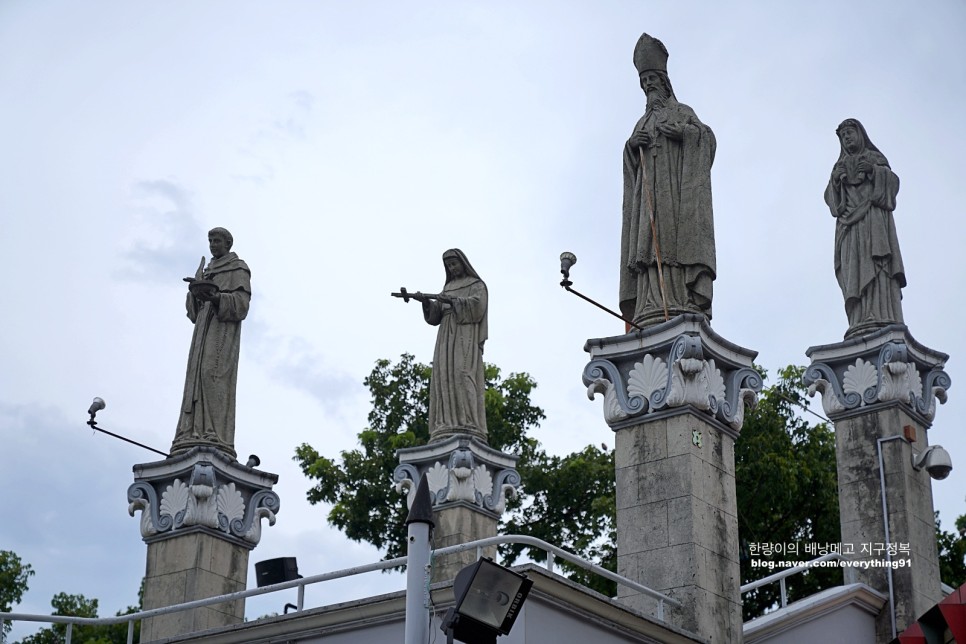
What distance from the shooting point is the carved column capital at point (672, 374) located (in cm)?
1543

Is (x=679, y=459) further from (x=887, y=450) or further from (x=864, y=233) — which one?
(x=864, y=233)

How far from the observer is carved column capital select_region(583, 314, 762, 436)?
15.4 m

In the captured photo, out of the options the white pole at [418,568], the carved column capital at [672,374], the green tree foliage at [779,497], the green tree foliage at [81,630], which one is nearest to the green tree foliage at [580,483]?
the green tree foliage at [779,497]

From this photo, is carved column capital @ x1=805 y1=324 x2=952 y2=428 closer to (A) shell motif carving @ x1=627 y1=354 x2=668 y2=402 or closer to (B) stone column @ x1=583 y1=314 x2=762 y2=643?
(B) stone column @ x1=583 y1=314 x2=762 y2=643

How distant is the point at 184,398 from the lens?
19734 millimetres

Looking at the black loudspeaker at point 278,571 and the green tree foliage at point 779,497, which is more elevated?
the green tree foliage at point 779,497

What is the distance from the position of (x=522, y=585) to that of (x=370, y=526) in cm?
2294

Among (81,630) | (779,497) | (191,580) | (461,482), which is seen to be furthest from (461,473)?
(81,630)

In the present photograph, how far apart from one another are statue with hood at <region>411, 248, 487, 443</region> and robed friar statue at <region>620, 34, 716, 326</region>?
98.7 inches

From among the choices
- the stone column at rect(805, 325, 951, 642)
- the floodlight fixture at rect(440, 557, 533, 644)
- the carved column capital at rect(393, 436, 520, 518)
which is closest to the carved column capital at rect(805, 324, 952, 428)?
the stone column at rect(805, 325, 951, 642)

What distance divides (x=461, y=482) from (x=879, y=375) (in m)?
5.73

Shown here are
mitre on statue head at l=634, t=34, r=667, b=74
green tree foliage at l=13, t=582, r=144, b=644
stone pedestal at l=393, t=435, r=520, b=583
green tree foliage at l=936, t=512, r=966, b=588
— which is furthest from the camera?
green tree foliage at l=13, t=582, r=144, b=644

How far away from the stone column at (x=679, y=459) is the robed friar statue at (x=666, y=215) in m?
0.64

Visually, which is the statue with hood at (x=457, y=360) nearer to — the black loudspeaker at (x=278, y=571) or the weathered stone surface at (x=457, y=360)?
the weathered stone surface at (x=457, y=360)
